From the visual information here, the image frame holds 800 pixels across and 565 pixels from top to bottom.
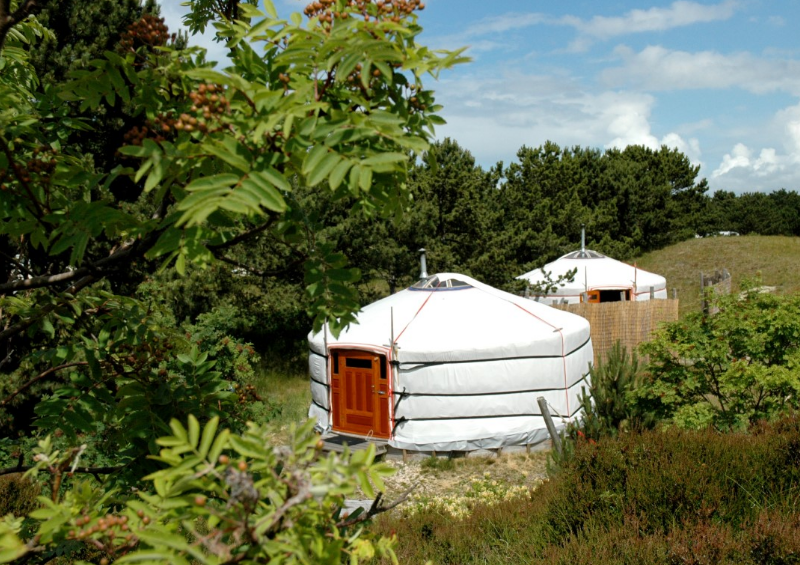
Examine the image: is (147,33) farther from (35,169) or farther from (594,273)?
(594,273)

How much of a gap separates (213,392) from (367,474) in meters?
1.38

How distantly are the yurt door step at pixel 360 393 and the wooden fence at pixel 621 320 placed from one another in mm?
6478

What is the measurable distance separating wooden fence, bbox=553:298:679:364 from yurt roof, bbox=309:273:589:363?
3.30 meters

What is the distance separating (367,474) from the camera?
1442mm

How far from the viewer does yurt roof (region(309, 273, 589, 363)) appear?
1055 cm

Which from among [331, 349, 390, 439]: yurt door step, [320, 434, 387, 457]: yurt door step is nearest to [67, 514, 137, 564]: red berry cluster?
[320, 434, 387, 457]: yurt door step

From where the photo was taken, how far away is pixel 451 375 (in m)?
10.5

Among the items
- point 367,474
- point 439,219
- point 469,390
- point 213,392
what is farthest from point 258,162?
point 439,219

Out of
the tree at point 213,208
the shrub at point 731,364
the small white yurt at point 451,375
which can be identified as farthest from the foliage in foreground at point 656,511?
the small white yurt at point 451,375

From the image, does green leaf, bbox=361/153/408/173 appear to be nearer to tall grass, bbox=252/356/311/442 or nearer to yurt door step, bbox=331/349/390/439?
yurt door step, bbox=331/349/390/439

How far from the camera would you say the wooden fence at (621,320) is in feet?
49.8

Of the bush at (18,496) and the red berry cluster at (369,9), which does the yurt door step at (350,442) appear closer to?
the bush at (18,496)

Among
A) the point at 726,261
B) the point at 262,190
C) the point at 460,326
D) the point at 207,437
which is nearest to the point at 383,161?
the point at 262,190

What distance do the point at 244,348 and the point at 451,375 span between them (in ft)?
11.5
